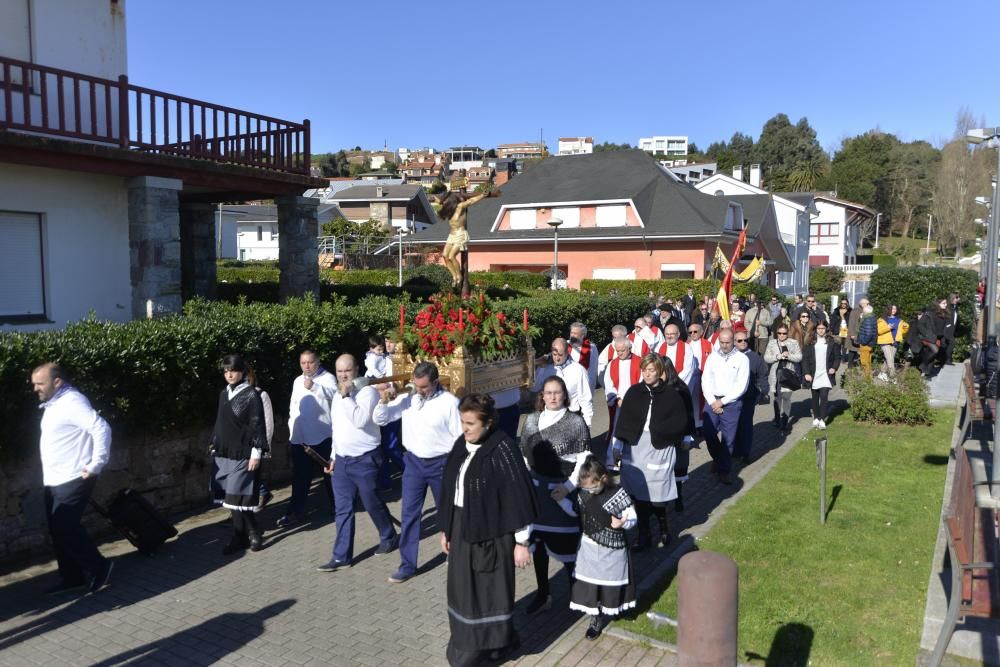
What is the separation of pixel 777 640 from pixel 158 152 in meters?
10.8

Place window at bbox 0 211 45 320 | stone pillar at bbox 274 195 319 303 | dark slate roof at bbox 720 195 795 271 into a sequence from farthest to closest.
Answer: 1. dark slate roof at bbox 720 195 795 271
2. stone pillar at bbox 274 195 319 303
3. window at bbox 0 211 45 320

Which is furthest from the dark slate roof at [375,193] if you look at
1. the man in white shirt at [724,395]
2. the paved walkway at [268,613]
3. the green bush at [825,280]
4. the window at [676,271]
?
the paved walkway at [268,613]

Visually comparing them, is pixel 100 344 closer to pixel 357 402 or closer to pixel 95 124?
pixel 357 402

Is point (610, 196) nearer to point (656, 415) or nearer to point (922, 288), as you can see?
point (922, 288)

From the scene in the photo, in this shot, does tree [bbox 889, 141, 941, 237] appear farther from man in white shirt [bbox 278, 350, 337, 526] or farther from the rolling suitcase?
the rolling suitcase

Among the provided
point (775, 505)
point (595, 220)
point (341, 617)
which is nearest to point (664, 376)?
point (775, 505)

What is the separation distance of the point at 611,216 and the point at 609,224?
0.40 meters

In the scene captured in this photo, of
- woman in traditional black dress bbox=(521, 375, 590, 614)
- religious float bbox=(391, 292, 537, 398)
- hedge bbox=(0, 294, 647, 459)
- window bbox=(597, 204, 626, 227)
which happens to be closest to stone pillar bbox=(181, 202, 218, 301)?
hedge bbox=(0, 294, 647, 459)

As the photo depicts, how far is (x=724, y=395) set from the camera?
32.7 ft

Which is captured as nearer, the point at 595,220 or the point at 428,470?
the point at 428,470

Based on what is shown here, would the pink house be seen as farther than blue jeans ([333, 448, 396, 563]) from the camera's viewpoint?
Yes

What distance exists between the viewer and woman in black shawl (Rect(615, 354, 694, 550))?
7332 millimetres

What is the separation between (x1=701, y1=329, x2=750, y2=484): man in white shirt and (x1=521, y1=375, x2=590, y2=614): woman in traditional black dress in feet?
13.4

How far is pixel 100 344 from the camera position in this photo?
752 centimetres
